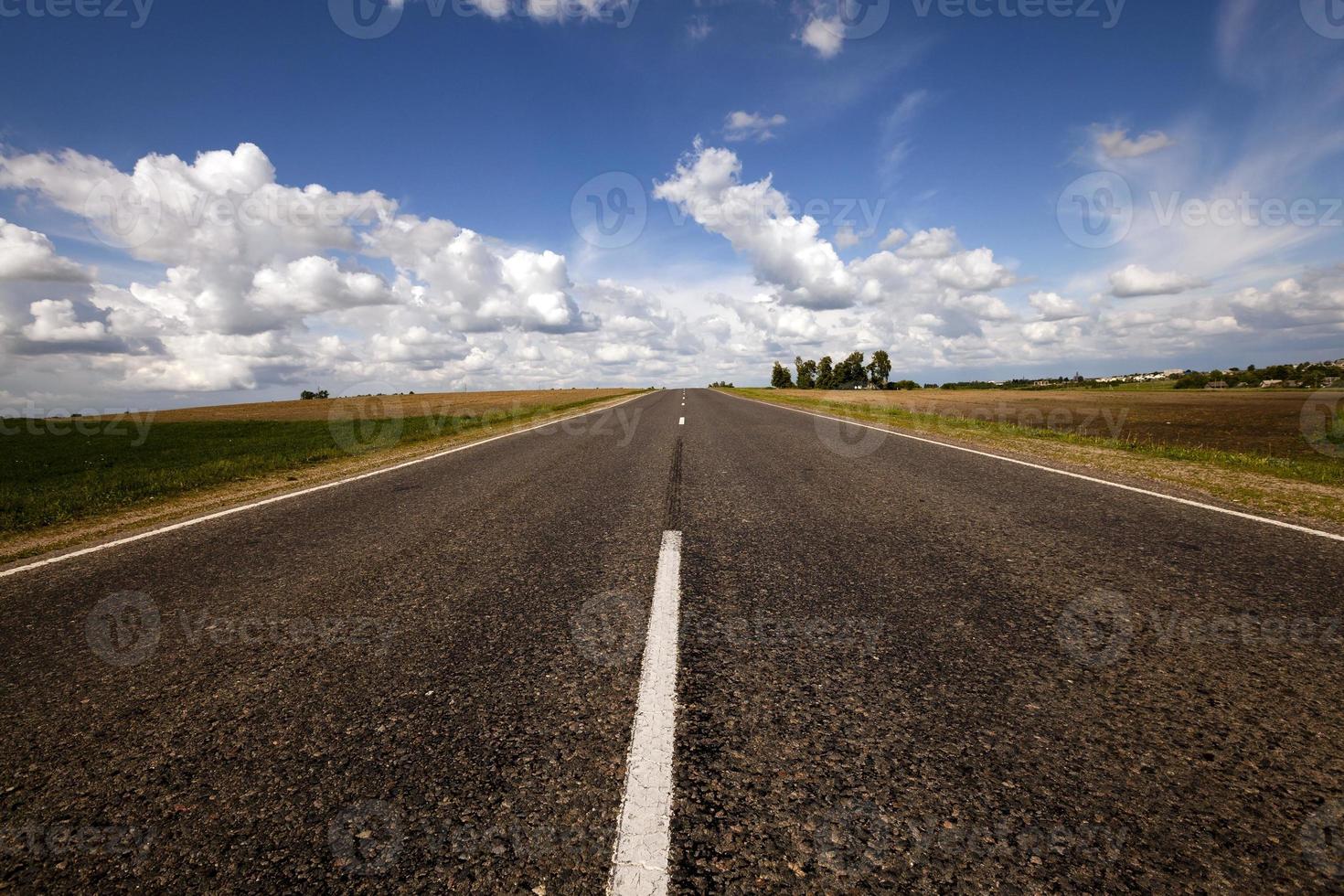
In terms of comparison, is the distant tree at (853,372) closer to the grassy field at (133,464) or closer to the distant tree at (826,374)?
the distant tree at (826,374)

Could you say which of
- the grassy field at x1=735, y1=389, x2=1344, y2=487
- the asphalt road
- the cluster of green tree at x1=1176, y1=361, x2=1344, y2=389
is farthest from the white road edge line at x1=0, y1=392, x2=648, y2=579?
the cluster of green tree at x1=1176, y1=361, x2=1344, y2=389

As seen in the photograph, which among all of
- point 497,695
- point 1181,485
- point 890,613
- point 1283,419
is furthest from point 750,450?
point 1283,419

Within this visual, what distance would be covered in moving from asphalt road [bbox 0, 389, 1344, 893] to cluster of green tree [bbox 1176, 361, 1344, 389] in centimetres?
7715

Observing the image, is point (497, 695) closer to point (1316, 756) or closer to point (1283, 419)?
point (1316, 756)

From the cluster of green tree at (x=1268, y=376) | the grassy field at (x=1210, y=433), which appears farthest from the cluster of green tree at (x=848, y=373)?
the grassy field at (x=1210, y=433)

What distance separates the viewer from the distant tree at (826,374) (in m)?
124

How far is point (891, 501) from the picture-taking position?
6.15 meters

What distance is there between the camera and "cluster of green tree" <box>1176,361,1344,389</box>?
57.5 m

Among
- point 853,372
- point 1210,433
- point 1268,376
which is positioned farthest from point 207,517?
point 853,372

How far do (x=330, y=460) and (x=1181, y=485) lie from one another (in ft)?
49.0

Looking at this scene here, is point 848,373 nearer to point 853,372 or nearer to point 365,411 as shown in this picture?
point 853,372

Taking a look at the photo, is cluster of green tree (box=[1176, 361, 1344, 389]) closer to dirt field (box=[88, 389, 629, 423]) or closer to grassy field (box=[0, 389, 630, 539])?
dirt field (box=[88, 389, 629, 423])

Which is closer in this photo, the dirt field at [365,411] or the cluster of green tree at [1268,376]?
the dirt field at [365,411]

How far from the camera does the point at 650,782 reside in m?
1.92
